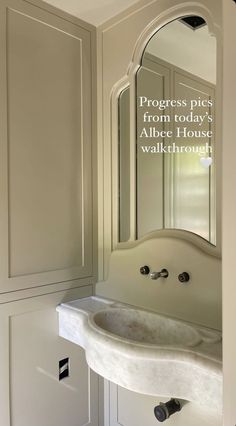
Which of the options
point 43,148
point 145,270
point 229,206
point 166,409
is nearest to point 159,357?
point 166,409

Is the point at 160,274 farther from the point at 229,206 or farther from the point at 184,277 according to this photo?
the point at 229,206

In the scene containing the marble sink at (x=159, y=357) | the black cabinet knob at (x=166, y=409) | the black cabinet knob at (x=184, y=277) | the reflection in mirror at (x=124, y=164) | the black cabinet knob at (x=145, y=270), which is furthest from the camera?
the reflection in mirror at (x=124, y=164)

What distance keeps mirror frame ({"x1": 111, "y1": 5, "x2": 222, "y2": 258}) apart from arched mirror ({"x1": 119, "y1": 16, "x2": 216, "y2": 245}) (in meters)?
0.02

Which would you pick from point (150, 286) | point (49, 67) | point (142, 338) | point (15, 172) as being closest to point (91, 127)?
point (49, 67)

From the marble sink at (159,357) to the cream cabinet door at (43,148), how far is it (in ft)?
1.23

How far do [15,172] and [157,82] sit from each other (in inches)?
31.4

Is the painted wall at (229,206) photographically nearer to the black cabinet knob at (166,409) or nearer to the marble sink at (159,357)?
the marble sink at (159,357)

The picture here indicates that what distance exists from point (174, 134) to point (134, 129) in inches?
9.3

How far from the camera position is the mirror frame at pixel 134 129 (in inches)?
52.9

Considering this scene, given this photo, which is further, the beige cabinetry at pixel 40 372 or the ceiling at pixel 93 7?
the ceiling at pixel 93 7

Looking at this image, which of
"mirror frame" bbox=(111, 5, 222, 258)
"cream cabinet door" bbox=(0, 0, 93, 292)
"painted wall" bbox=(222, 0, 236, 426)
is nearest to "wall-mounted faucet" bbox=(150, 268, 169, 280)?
"mirror frame" bbox=(111, 5, 222, 258)

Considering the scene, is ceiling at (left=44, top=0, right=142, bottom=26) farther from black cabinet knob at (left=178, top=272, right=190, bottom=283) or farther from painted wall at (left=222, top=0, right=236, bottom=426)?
black cabinet knob at (left=178, top=272, right=190, bottom=283)

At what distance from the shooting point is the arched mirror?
1.40m

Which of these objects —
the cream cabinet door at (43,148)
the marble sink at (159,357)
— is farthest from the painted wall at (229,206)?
the cream cabinet door at (43,148)
